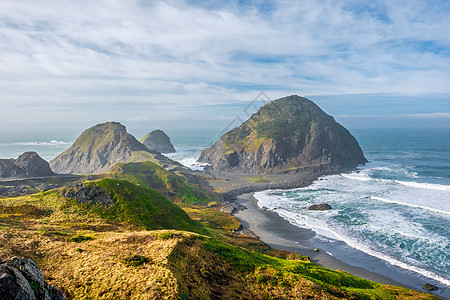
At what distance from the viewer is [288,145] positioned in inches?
5989

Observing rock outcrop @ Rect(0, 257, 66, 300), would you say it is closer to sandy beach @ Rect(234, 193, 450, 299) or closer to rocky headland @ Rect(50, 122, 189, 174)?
sandy beach @ Rect(234, 193, 450, 299)

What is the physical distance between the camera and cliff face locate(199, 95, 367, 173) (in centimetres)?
14338

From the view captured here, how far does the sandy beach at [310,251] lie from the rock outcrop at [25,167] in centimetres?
7808

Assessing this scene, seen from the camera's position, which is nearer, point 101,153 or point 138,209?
point 138,209

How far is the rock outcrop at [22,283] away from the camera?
10398 mm

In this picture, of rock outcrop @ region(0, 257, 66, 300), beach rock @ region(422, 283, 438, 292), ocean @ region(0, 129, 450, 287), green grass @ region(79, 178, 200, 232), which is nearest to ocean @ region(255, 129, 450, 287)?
ocean @ region(0, 129, 450, 287)

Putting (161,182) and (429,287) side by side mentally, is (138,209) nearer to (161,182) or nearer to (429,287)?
(429,287)

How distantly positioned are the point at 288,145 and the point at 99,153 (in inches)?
4457

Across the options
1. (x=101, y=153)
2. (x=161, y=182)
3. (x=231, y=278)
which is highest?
(x=101, y=153)

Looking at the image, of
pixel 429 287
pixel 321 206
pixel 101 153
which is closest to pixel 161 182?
pixel 321 206

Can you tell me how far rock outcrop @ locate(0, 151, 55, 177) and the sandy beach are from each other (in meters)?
78.1

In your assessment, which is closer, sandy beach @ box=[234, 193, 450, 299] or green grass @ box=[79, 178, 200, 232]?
green grass @ box=[79, 178, 200, 232]

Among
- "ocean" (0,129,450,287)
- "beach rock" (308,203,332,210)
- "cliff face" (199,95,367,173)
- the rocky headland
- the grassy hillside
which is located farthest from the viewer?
the rocky headland

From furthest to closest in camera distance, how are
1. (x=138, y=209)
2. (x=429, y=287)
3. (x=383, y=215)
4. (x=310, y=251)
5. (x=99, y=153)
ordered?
(x=99, y=153) < (x=383, y=215) < (x=310, y=251) < (x=138, y=209) < (x=429, y=287)
